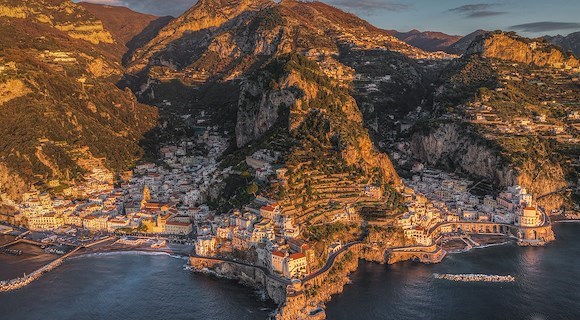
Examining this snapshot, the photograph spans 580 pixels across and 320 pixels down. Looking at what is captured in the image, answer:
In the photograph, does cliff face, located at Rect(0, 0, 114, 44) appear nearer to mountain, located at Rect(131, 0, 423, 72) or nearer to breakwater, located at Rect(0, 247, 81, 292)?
mountain, located at Rect(131, 0, 423, 72)

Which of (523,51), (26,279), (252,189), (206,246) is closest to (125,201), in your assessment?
(26,279)

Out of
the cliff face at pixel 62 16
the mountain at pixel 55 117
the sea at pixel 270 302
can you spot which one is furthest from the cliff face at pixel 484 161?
the cliff face at pixel 62 16

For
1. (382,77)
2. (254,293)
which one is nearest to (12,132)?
(254,293)

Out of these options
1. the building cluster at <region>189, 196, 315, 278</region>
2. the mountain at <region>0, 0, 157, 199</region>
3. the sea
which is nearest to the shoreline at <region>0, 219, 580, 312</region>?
the sea

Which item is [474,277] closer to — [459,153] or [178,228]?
[178,228]

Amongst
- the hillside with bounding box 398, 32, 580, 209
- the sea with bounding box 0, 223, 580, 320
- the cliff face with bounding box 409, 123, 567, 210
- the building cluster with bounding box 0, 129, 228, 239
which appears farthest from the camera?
the hillside with bounding box 398, 32, 580, 209

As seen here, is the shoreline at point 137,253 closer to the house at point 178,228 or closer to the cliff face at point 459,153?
the house at point 178,228

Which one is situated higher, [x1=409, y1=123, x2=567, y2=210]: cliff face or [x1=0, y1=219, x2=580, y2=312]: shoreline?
[x1=409, y1=123, x2=567, y2=210]: cliff face
